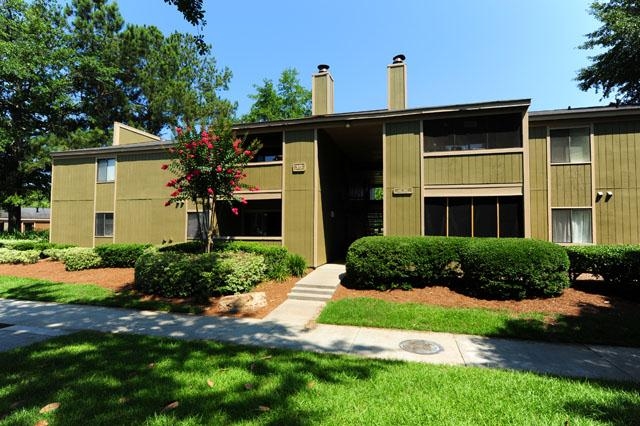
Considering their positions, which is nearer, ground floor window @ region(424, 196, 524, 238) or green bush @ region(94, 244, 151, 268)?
ground floor window @ region(424, 196, 524, 238)

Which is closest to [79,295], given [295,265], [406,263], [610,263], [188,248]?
[188,248]

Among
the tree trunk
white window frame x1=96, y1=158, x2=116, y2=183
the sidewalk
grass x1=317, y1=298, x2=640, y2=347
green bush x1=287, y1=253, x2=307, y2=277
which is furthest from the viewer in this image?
the tree trunk

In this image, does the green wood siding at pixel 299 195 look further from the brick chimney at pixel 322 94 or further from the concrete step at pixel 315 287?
the concrete step at pixel 315 287

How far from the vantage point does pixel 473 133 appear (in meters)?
11.7

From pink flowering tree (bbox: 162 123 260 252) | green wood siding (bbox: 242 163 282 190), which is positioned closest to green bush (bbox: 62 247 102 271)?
pink flowering tree (bbox: 162 123 260 252)

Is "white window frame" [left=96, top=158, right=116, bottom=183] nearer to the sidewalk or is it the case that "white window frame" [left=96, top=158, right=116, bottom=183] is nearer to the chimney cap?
the sidewalk

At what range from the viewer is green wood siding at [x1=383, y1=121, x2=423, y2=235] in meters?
12.1

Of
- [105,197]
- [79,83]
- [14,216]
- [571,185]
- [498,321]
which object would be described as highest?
[79,83]

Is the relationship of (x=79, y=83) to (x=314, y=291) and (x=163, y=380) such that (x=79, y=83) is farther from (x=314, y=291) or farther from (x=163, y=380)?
(x=163, y=380)

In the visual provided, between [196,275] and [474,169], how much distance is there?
980 centimetres

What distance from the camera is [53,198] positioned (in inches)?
709

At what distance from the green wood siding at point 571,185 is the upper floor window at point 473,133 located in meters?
2.70

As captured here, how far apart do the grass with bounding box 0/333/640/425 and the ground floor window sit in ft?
24.6

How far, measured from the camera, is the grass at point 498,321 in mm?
6324
